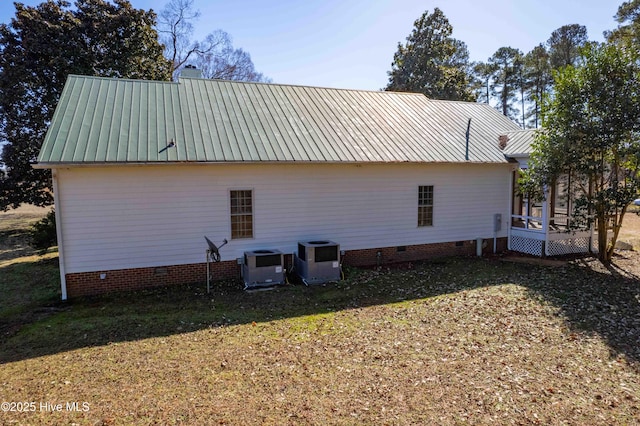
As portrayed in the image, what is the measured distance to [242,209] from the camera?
35.0 ft

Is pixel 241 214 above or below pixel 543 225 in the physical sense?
above

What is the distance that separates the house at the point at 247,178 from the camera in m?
9.38

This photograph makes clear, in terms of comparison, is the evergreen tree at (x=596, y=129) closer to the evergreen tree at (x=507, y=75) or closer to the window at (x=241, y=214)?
the window at (x=241, y=214)

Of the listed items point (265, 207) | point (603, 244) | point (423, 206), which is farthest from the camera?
point (423, 206)

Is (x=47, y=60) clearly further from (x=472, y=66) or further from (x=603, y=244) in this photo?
(x=472, y=66)

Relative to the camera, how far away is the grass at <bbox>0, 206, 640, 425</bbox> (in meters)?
4.82

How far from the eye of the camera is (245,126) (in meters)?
11.6

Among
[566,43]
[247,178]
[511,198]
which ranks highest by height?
[566,43]

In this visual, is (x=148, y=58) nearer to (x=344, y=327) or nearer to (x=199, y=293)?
(x=199, y=293)

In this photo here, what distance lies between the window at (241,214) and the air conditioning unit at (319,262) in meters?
1.59

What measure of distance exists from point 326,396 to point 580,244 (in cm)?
1245

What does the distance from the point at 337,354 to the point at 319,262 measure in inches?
170

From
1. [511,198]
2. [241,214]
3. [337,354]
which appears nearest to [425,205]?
[511,198]

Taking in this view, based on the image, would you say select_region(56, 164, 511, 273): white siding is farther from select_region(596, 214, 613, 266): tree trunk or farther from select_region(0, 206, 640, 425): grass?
select_region(596, 214, 613, 266): tree trunk
